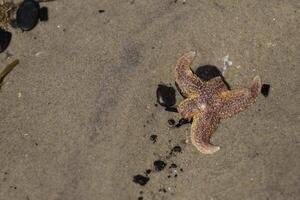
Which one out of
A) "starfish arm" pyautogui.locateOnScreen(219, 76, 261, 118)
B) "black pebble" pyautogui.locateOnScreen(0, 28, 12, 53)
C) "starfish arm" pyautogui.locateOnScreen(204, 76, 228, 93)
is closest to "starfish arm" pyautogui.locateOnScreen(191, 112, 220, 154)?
"starfish arm" pyautogui.locateOnScreen(219, 76, 261, 118)

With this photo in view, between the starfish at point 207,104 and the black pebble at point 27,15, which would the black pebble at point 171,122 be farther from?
the black pebble at point 27,15

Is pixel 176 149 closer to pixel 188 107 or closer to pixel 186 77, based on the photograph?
pixel 188 107

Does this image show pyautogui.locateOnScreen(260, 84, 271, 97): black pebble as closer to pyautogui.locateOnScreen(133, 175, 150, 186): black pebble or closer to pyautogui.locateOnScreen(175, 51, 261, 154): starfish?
pyautogui.locateOnScreen(175, 51, 261, 154): starfish

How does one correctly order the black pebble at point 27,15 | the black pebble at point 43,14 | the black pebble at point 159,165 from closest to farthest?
1. the black pebble at point 159,165
2. the black pebble at point 27,15
3. the black pebble at point 43,14

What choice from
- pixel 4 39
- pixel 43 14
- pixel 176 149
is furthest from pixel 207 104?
pixel 4 39

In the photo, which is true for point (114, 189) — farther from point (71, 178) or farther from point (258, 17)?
point (258, 17)

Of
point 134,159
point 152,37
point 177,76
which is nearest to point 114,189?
point 134,159

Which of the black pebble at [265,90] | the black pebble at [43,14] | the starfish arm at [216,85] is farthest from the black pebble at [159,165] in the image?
the black pebble at [43,14]
